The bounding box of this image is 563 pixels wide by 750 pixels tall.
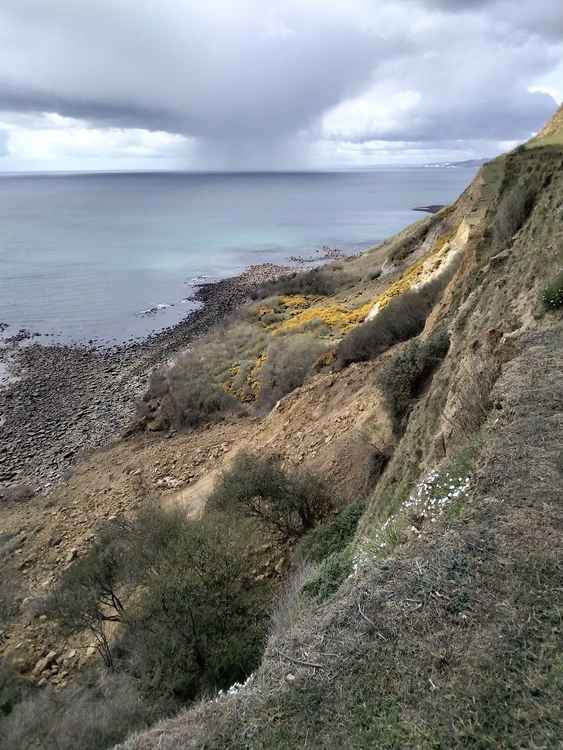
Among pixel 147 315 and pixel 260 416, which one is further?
pixel 147 315

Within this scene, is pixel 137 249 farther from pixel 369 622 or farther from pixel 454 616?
pixel 454 616

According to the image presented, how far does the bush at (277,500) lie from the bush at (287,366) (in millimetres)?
9475

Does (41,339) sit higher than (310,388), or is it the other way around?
(310,388)

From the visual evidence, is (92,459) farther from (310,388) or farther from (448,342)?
(448,342)

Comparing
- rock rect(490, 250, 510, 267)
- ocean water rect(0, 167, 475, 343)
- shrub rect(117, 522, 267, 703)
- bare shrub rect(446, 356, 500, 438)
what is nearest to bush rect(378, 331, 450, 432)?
rock rect(490, 250, 510, 267)

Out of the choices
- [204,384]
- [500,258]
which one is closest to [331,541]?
[500,258]

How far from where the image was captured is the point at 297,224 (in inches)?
4358

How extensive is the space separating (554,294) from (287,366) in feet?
48.1

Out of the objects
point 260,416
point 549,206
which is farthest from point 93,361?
point 549,206

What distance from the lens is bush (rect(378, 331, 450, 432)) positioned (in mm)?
11891

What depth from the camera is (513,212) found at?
516 inches

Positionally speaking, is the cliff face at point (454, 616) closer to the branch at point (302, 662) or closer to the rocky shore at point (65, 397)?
the branch at point (302, 662)

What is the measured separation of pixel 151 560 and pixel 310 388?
9601 millimetres

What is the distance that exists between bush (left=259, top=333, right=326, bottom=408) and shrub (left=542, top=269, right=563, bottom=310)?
1313cm
